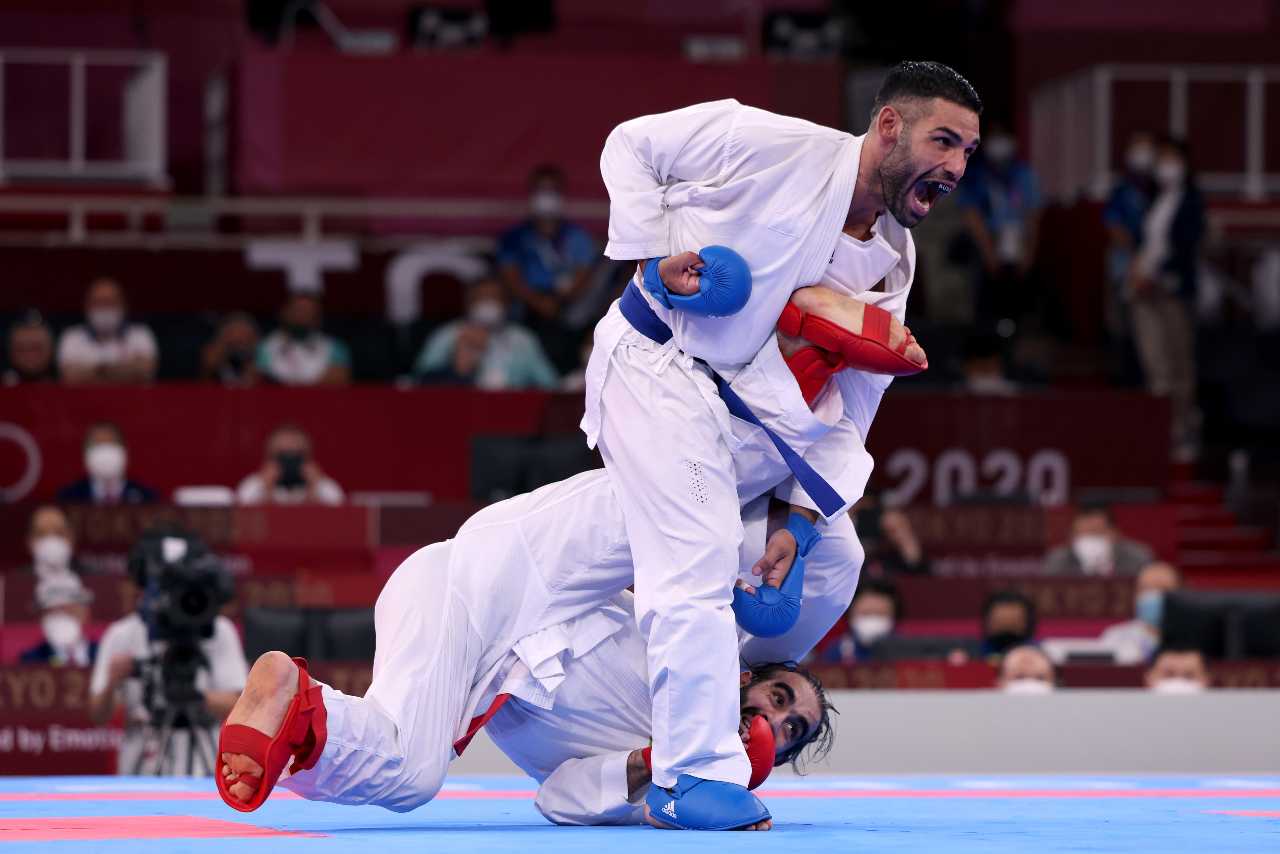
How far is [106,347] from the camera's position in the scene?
9.83 m

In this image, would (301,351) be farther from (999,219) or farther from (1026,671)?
(1026,671)

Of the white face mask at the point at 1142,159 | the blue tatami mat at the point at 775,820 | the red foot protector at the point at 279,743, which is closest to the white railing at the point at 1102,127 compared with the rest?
the white face mask at the point at 1142,159

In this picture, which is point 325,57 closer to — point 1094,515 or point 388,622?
point 1094,515

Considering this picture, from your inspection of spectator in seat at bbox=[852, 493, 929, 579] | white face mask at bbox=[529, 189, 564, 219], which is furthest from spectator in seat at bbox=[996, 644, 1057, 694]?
white face mask at bbox=[529, 189, 564, 219]

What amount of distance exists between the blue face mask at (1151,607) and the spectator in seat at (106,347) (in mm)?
4707

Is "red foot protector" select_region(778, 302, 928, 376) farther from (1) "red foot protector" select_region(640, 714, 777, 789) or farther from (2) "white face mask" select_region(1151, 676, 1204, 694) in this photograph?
(2) "white face mask" select_region(1151, 676, 1204, 694)

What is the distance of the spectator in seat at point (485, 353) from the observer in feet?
32.9

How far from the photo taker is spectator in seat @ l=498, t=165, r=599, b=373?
10.8 m

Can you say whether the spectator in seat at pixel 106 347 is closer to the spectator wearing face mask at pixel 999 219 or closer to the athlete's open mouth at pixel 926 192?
the spectator wearing face mask at pixel 999 219

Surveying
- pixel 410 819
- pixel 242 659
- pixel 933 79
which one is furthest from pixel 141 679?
pixel 933 79

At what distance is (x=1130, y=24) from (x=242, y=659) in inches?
383

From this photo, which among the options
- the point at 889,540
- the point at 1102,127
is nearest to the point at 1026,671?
the point at 889,540

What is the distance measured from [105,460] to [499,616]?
17.9ft

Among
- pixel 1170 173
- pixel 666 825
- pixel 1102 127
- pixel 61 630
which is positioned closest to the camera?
pixel 666 825
